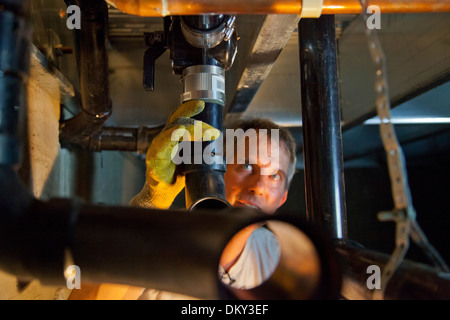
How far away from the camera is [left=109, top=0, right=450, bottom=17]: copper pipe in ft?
1.55

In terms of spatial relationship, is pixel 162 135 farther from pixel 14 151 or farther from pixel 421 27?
pixel 421 27

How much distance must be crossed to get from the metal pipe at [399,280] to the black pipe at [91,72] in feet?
2.49

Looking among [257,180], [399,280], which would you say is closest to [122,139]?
[257,180]

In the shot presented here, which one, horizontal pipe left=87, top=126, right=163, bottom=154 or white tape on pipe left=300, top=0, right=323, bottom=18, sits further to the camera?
horizontal pipe left=87, top=126, right=163, bottom=154

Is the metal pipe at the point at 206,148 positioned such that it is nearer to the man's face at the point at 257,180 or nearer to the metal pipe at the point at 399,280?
the metal pipe at the point at 399,280

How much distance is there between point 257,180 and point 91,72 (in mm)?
596

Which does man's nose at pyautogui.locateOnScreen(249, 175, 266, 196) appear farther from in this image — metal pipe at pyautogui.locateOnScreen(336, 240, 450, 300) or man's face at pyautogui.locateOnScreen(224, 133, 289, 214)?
metal pipe at pyautogui.locateOnScreen(336, 240, 450, 300)

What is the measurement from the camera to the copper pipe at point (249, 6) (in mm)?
472

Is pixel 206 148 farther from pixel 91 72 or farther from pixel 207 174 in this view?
pixel 91 72

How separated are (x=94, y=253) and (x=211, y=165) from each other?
0.37m

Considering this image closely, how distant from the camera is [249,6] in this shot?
0.48 m

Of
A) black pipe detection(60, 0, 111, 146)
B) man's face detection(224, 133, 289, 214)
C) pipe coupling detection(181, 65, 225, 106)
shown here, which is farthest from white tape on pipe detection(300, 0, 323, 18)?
man's face detection(224, 133, 289, 214)

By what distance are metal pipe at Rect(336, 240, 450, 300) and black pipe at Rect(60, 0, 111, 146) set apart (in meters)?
0.76

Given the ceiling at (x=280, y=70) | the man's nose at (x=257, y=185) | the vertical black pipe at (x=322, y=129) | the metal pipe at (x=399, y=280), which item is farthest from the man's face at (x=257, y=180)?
the metal pipe at (x=399, y=280)
